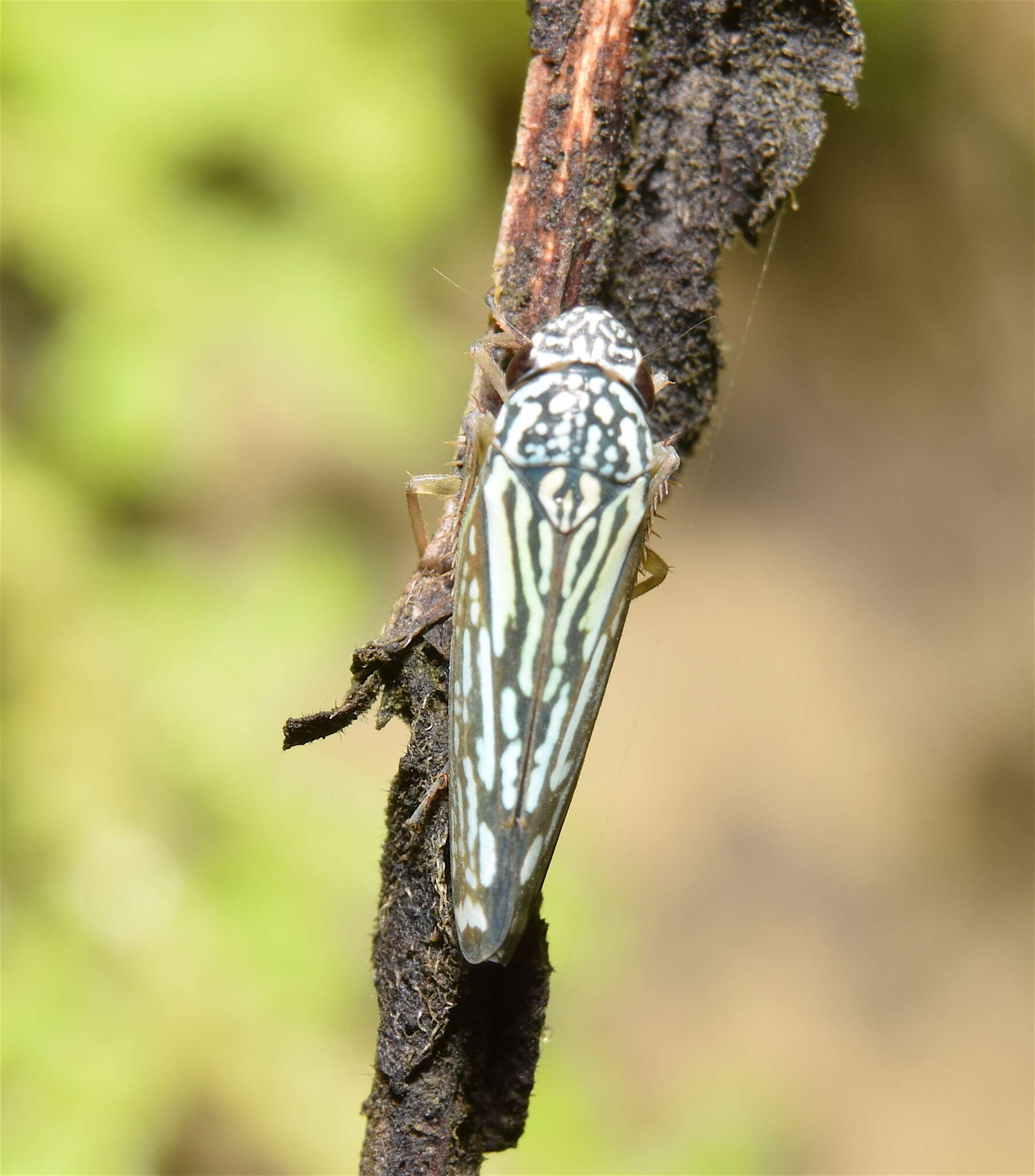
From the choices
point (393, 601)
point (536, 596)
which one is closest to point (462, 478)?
point (536, 596)

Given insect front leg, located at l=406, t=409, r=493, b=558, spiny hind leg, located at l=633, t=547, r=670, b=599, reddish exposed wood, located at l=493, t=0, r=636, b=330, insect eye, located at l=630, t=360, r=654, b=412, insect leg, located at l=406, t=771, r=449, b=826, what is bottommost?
insect leg, located at l=406, t=771, r=449, b=826

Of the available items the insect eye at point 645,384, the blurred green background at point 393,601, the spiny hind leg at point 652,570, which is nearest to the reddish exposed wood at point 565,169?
the insect eye at point 645,384

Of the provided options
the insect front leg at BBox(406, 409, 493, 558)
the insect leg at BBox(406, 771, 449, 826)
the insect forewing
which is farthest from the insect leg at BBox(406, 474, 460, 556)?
the insect leg at BBox(406, 771, 449, 826)

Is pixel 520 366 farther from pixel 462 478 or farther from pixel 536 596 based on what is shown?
pixel 536 596

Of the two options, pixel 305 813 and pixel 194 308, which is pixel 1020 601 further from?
pixel 194 308

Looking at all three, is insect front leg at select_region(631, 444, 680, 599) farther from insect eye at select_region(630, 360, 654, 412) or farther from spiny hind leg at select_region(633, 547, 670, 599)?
insect eye at select_region(630, 360, 654, 412)

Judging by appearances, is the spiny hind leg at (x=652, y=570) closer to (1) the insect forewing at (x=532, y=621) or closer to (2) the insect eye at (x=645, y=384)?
(1) the insect forewing at (x=532, y=621)
